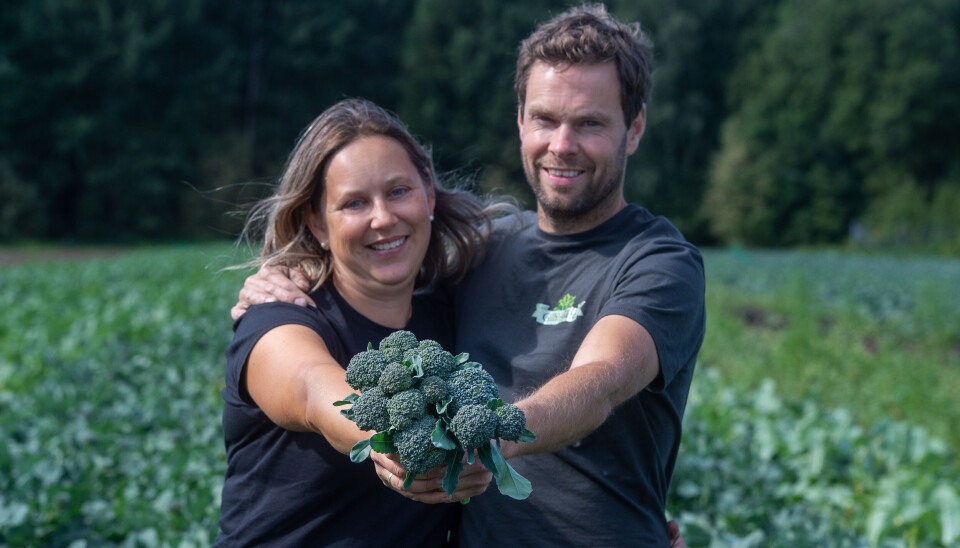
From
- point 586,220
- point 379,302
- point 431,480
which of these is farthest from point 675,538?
point 431,480

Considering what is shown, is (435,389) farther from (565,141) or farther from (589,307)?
(565,141)

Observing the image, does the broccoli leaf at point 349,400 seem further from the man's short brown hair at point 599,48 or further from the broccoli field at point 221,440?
the broccoli field at point 221,440

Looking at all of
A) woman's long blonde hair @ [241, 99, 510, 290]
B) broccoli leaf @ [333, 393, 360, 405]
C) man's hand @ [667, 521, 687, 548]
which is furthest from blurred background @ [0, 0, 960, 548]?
broccoli leaf @ [333, 393, 360, 405]

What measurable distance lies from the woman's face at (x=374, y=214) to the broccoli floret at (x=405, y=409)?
941mm

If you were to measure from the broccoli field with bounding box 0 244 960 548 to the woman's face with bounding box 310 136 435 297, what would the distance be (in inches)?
29.7

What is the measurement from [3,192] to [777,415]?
3257cm

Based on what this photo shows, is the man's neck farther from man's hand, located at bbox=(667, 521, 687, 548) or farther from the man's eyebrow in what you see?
man's hand, located at bbox=(667, 521, 687, 548)

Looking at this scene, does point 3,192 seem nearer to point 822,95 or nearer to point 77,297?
point 77,297

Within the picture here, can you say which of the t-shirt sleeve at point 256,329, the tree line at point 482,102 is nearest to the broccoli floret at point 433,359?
the t-shirt sleeve at point 256,329

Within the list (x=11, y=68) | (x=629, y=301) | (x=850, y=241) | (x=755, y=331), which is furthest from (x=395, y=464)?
(x=850, y=241)

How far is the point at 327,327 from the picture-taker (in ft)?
7.47

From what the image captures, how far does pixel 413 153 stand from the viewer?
255 cm

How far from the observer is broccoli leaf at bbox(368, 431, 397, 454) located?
57.7 inches

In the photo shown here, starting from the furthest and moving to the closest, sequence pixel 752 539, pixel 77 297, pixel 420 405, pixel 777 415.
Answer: pixel 77 297 < pixel 777 415 < pixel 752 539 < pixel 420 405
